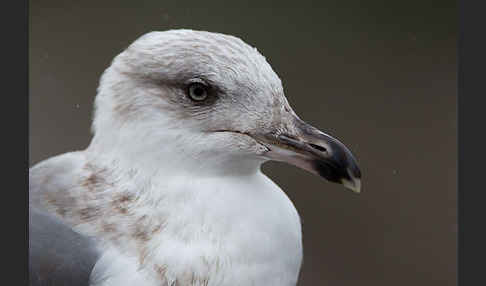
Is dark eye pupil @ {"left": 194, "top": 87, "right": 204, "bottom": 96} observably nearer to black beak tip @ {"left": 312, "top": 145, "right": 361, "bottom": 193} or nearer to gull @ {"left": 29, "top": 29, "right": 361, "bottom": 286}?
gull @ {"left": 29, "top": 29, "right": 361, "bottom": 286}

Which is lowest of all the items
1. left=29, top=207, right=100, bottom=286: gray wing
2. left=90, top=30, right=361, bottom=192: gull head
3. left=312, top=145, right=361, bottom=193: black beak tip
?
left=29, top=207, right=100, bottom=286: gray wing

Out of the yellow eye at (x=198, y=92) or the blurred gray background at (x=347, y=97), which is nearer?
the yellow eye at (x=198, y=92)

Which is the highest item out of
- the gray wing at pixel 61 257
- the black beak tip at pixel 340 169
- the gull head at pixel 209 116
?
the gull head at pixel 209 116

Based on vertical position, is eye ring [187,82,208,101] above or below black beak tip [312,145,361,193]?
above

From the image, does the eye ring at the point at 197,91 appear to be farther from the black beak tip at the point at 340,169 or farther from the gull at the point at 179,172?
the black beak tip at the point at 340,169

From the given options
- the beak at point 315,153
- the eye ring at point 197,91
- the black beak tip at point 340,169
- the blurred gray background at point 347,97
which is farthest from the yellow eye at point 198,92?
the blurred gray background at point 347,97

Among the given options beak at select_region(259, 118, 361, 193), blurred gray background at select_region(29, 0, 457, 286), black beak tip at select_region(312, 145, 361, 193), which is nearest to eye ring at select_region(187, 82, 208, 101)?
beak at select_region(259, 118, 361, 193)

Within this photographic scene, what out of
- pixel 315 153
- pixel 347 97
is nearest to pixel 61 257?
pixel 315 153

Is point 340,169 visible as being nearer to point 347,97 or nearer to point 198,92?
point 198,92

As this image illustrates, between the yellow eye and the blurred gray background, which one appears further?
the blurred gray background

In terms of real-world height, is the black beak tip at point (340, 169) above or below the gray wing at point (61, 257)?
above
